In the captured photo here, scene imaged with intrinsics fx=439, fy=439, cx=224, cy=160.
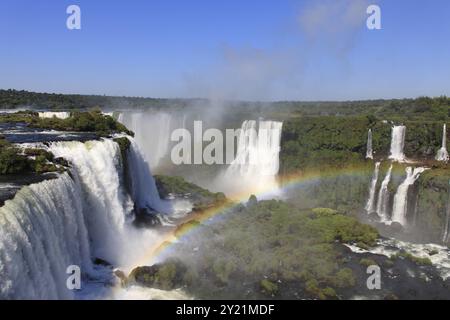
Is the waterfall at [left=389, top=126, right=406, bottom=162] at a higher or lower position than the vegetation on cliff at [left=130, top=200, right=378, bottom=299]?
higher

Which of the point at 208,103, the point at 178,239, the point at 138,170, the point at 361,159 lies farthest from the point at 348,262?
the point at 208,103

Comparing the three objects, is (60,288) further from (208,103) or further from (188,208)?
(208,103)

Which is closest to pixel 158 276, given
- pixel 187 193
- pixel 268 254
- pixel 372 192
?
pixel 268 254

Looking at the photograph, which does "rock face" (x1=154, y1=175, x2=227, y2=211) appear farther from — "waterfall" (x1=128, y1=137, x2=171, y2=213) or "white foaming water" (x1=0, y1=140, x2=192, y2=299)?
"white foaming water" (x1=0, y1=140, x2=192, y2=299)

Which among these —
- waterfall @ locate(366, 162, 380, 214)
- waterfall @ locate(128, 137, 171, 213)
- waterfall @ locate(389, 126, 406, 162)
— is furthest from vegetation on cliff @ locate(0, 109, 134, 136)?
waterfall @ locate(389, 126, 406, 162)

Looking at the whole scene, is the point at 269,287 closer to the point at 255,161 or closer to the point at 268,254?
the point at 268,254
